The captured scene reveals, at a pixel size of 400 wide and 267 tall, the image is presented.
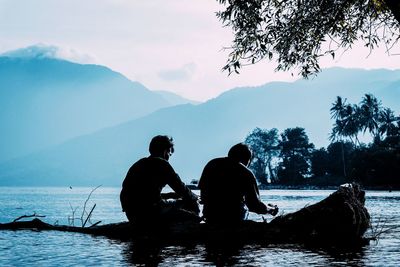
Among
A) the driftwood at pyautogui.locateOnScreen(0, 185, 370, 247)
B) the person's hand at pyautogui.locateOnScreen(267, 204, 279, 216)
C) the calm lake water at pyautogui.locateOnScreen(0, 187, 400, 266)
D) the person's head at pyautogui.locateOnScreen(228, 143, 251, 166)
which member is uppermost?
the person's head at pyautogui.locateOnScreen(228, 143, 251, 166)

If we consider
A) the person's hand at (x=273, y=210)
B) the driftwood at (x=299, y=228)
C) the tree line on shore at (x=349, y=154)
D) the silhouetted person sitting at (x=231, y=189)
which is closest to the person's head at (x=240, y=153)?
the silhouetted person sitting at (x=231, y=189)

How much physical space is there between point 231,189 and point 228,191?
0.20 ft

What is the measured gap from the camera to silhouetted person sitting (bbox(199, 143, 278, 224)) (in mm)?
7879

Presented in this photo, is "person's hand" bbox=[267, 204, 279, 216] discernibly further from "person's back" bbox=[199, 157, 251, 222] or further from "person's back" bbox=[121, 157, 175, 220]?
"person's back" bbox=[121, 157, 175, 220]

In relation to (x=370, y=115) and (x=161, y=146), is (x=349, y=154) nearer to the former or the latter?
(x=370, y=115)

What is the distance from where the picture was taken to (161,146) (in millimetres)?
8070

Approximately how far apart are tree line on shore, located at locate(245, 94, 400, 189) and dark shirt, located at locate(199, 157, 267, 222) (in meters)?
80.5

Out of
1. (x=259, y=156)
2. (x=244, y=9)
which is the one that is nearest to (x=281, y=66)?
(x=244, y=9)

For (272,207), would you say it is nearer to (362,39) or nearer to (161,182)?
(161,182)

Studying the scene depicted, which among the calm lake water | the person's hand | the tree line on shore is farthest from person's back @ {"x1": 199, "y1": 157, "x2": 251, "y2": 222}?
the tree line on shore

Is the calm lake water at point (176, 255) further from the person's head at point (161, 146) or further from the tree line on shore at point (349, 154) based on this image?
the tree line on shore at point (349, 154)

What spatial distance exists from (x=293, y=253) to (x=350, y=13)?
19.1 feet

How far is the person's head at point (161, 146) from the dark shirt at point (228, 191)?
2.20ft

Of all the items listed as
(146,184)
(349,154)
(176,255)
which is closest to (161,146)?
(146,184)
